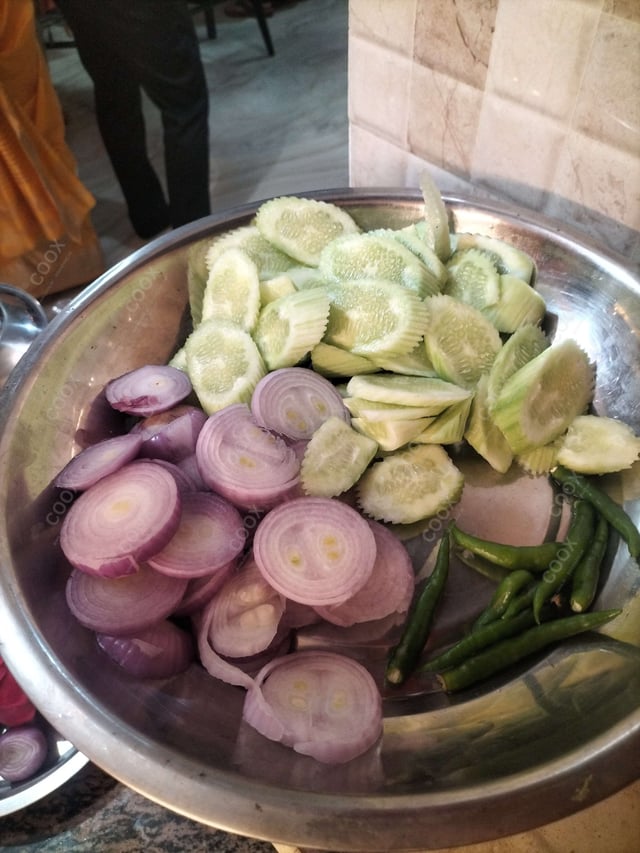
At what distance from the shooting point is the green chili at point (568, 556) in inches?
37.8

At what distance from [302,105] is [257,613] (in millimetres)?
3834

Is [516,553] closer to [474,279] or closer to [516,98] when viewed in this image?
[474,279]

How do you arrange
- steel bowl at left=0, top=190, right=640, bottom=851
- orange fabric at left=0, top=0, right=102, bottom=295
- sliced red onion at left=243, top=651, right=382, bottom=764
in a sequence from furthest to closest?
1. orange fabric at left=0, top=0, right=102, bottom=295
2. sliced red onion at left=243, top=651, right=382, bottom=764
3. steel bowl at left=0, top=190, right=640, bottom=851

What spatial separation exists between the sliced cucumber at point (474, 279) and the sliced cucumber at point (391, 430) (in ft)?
0.91

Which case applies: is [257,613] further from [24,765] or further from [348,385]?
[24,765]

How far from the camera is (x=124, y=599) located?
893 millimetres

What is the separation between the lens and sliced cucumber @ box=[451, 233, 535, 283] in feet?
4.10

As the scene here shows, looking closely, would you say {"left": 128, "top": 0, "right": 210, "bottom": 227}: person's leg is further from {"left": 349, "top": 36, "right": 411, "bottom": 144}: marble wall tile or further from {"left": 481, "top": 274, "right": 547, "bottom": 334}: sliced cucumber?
{"left": 481, "top": 274, "right": 547, "bottom": 334}: sliced cucumber

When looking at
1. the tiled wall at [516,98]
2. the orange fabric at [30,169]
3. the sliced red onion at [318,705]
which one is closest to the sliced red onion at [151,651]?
the sliced red onion at [318,705]

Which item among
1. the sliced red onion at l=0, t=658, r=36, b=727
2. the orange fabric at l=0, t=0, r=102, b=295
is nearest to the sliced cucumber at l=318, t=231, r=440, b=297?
the sliced red onion at l=0, t=658, r=36, b=727

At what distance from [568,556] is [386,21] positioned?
1147 millimetres

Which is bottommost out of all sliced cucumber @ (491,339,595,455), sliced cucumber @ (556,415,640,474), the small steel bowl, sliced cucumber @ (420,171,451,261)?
the small steel bowl

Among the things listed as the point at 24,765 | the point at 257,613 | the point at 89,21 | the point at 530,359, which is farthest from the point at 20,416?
the point at 89,21

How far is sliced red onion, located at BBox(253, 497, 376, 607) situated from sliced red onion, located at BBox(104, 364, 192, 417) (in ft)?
1.02
